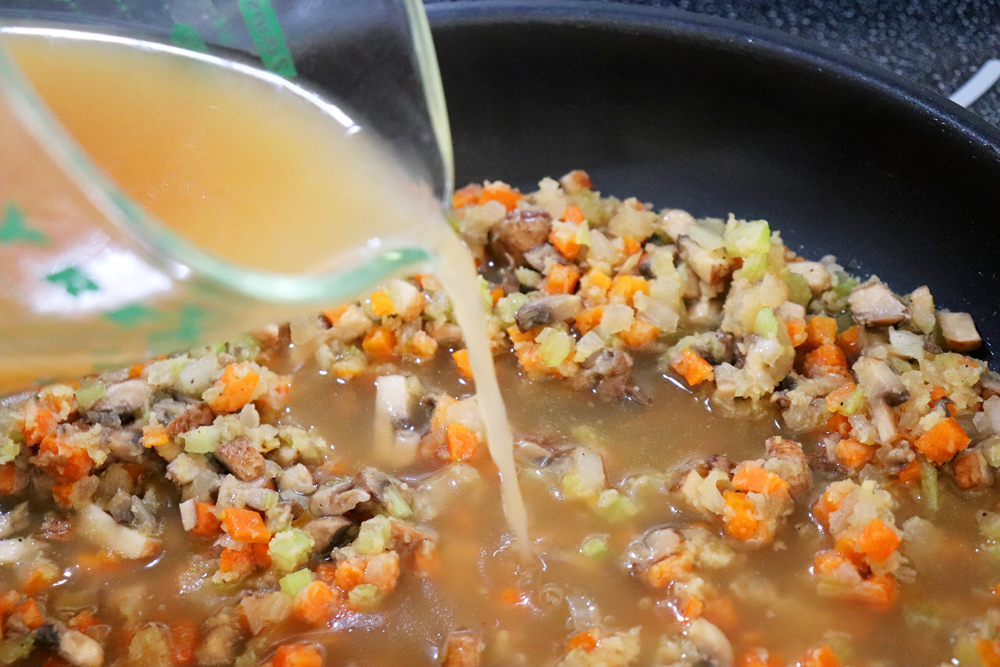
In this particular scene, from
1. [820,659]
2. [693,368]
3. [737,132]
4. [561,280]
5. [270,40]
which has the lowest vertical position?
[820,659]

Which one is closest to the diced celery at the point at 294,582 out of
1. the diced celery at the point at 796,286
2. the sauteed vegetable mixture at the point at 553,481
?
the sauteed vegetable mixture at the point at 553,481

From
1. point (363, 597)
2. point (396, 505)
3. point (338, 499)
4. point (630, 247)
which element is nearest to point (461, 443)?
point (396, 505)

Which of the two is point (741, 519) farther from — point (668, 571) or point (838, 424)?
point (838, 424)

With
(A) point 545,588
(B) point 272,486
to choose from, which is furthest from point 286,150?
(A) point 545,588

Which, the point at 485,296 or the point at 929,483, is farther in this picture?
the point at 485,296

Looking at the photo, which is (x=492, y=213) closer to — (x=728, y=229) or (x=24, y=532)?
(x=728, y=229)

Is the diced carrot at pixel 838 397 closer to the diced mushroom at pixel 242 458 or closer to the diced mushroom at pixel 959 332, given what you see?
the diced mushroom at pixel 959 332

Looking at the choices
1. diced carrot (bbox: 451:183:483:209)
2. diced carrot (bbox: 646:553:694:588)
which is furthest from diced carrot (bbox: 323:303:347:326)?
diced carrot (bbox: 646:553:694:588)
